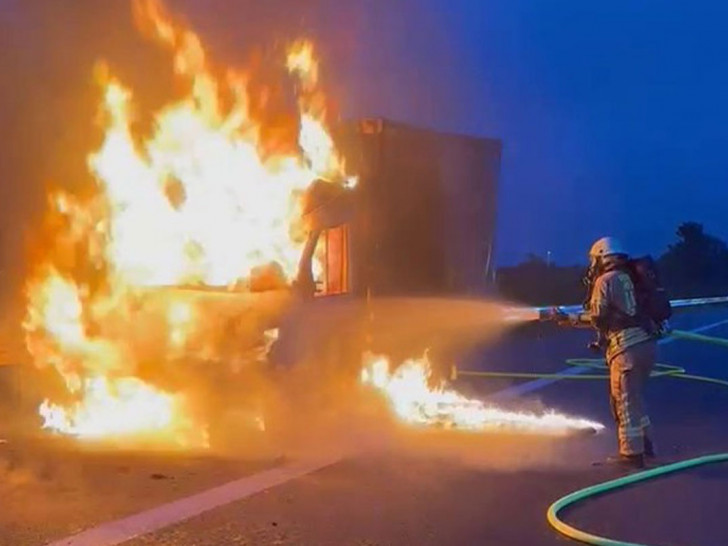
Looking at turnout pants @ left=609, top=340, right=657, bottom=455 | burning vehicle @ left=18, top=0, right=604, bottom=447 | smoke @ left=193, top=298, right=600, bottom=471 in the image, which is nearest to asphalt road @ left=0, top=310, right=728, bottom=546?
smoke @ left=193, top=298, right=600, bottom=471

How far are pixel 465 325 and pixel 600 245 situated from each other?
11.4ft

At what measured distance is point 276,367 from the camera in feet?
29.1

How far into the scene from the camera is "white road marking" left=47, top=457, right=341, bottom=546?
5514 mm

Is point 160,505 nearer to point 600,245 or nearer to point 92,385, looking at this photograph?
point 92,385

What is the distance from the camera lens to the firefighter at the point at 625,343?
757 cm

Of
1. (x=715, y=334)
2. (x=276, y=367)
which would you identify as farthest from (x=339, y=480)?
(x=715, y=334)

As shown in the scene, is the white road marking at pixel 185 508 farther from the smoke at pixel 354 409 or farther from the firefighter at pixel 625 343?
the firefighter at pixel 625 343

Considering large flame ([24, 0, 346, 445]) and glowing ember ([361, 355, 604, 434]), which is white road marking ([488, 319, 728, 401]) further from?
large flame ([24, 0, 346, 445])

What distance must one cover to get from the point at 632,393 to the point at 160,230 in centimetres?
447

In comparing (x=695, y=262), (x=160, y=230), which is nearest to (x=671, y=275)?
(x=695, y=262)

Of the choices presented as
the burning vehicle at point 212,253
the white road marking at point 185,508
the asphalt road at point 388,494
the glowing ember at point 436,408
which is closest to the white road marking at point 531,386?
the glowing ember at point 436,408

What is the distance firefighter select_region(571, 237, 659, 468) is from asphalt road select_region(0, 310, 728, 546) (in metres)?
0.35

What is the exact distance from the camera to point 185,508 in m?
6.14

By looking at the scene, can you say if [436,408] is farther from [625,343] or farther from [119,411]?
[119,411]
